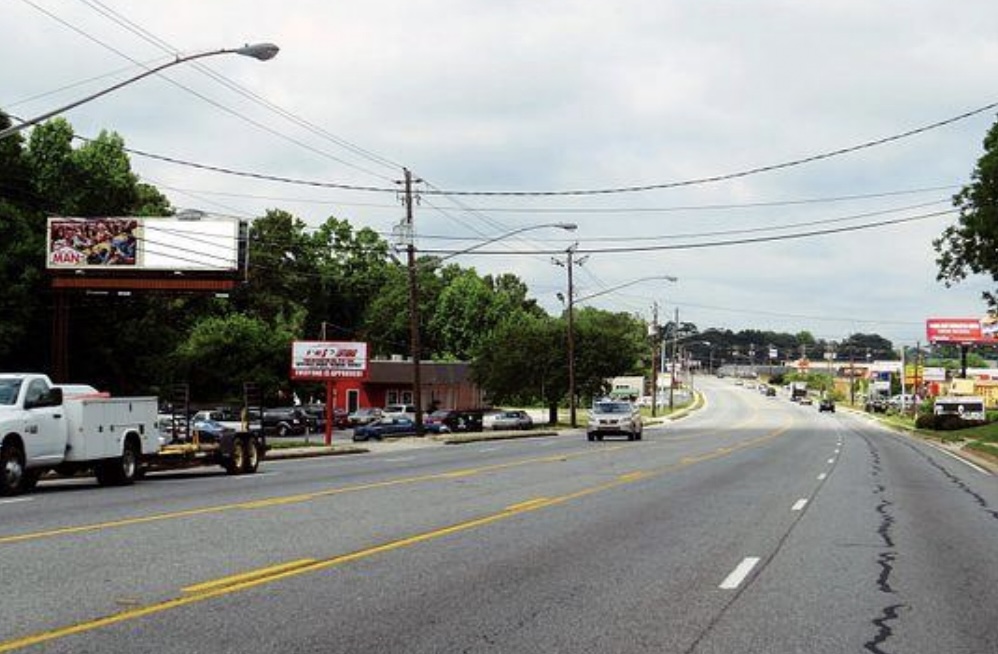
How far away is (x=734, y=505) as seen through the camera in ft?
59.3

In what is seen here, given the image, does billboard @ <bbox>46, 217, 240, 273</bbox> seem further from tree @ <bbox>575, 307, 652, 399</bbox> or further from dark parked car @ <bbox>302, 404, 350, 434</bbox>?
tree @ <bbox>575, 307, 652, 399</bbox>

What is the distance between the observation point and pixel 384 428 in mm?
55438

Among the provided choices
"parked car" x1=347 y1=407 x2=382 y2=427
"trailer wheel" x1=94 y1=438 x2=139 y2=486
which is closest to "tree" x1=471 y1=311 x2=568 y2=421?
"parked car" x1=347 y1=407 x2=382 y2=427

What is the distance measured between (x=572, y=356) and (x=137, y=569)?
61428 millimetres

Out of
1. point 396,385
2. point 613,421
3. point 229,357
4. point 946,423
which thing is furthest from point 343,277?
point 613,421

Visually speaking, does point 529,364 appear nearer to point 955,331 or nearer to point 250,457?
point 250,457

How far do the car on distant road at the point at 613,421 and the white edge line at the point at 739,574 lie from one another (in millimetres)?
36839

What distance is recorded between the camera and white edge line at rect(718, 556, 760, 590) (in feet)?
32.6

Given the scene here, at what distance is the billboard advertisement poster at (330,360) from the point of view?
145 feet

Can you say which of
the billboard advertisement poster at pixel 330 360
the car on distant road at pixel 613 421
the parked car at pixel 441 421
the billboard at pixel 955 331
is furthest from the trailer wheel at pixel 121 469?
the billboard at pixel 955 331

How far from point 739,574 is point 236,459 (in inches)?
664

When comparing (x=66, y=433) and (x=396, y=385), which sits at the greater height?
(x=396, y=385)

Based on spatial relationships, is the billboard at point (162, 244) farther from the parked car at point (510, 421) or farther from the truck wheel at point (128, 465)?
the truck wheel at point (128, 465)

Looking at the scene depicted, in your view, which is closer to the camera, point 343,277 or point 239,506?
point 239,506
